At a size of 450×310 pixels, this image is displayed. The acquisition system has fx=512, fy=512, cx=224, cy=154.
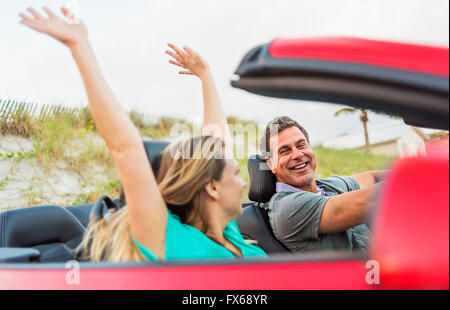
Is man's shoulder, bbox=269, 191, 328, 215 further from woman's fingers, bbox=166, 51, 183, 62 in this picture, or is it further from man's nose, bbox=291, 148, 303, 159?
woman's fingers, bbox=166, 51, 183, 62

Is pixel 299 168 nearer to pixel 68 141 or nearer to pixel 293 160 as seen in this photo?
pixel 293 160

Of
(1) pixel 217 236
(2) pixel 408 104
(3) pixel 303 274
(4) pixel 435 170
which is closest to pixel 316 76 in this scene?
(2) pixel 408 104

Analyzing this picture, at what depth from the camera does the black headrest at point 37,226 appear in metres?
A: 2.09

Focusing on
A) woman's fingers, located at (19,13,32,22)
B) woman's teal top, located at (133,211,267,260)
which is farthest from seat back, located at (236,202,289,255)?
woman's fingers, located at (19,13,32,22)

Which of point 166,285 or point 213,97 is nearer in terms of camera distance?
point 166,285

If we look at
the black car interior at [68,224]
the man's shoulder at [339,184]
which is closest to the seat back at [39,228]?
the black car interior at [68,224]

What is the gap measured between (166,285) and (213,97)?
1.03 meters

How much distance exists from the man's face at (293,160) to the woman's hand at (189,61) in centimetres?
82

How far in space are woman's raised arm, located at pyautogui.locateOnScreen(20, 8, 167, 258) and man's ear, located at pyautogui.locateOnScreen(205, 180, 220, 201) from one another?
0.68ft

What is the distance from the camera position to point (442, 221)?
0.95 meters

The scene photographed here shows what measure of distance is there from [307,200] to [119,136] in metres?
1.28

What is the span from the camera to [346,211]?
2.20m

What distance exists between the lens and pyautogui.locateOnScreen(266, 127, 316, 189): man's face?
2.70 meters
